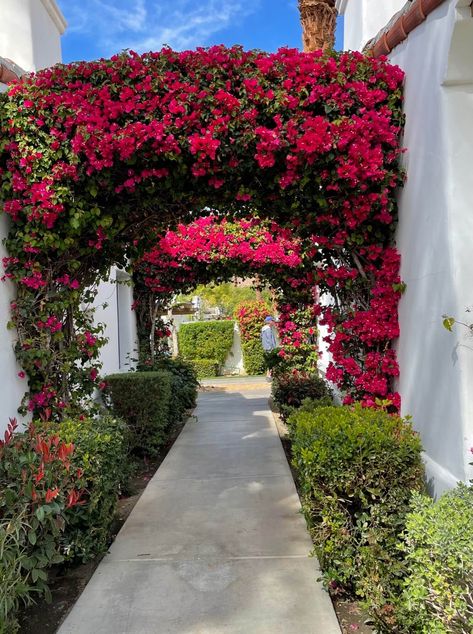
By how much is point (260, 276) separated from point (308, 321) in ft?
4.73

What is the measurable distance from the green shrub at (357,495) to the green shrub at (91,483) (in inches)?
56.1

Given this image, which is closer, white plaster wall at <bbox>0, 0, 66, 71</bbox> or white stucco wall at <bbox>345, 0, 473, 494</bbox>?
white stucco wall at <bbox>345, 0, 473, 494</bbox>

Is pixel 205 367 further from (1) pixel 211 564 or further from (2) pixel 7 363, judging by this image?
(1) pixel 211 564

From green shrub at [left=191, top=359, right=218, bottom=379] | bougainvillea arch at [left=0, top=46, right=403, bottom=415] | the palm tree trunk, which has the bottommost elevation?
green shrub at [left=191, top=359, right=218, bottom=379]

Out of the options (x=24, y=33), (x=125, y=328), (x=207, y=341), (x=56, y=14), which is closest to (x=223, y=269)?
(x=125, y=328)

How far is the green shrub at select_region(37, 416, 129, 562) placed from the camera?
11.8ft

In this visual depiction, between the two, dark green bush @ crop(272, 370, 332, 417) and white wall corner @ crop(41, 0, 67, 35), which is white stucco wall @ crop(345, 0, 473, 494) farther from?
white wall corner @ crop(41, 0, 67, 35)

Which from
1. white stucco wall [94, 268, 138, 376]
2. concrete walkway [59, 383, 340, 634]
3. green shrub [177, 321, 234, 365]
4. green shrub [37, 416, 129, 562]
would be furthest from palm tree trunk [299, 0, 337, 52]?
green shrub [177, 321, 234, 365]

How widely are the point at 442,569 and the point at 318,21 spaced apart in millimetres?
9015

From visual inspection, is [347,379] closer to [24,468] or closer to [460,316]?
[460,316]

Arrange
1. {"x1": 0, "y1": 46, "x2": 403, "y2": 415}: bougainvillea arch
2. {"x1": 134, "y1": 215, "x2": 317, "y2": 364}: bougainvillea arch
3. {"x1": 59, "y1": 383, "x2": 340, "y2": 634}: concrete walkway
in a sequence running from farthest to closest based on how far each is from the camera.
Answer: {"x1": 134, "y1": 215, "x2": 317, "y2": 364}: bougainvillea arch, {"x1": 0, "y1": 46, "x2": 403, "y2": 415}: bougainvillea arch, {"x1": 59, "y1": 383, "x2": 340, "y2": 634}: concrete walkway

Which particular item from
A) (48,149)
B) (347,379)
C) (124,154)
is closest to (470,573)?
(347,379)

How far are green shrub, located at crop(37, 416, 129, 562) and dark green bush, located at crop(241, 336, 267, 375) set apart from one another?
14.6 metres

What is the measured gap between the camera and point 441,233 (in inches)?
142
